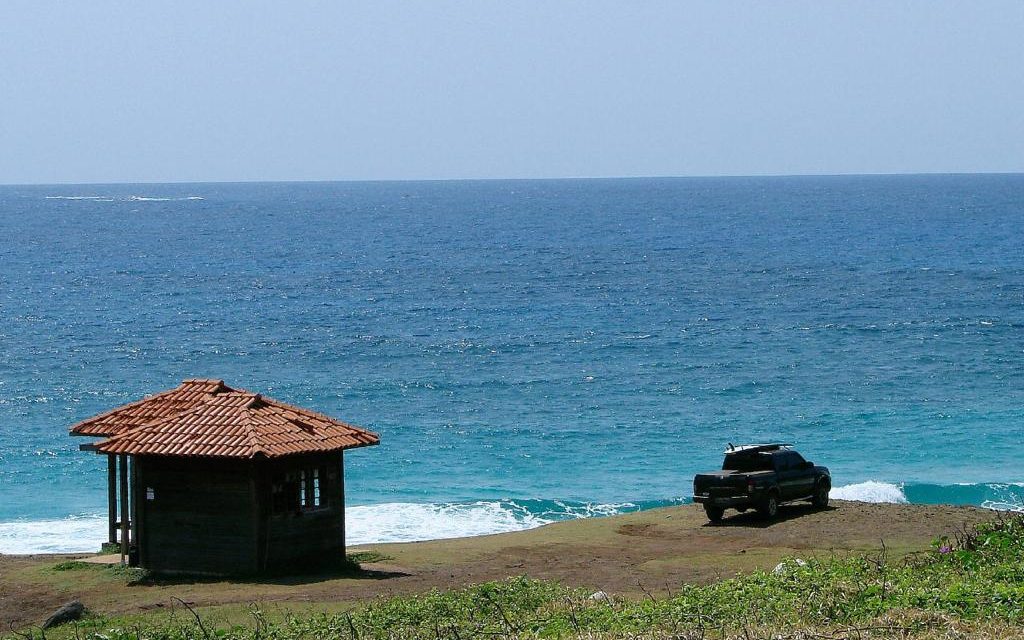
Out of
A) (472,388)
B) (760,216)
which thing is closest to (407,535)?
(472,388)

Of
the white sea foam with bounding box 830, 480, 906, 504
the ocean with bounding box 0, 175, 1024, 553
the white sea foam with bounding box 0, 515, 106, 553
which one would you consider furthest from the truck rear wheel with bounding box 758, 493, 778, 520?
the white sea foam with bounding box 0, 515, 106, 553

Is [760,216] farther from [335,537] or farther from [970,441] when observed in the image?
[335,537]

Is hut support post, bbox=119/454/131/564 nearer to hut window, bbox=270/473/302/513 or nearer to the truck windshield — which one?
hut window, bbox=270/473/302/513

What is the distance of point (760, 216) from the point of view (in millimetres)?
184500

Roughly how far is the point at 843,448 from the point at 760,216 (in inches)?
5659

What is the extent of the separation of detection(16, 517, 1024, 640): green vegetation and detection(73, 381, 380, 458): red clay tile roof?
4006 millimetres

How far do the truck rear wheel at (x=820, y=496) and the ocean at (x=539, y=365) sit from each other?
16.5 feet

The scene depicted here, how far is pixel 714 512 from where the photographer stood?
30672 mm

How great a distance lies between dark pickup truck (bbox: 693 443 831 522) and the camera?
30.2 m

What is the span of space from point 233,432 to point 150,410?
94.5 inches

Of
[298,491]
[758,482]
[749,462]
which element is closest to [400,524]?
[749,462]

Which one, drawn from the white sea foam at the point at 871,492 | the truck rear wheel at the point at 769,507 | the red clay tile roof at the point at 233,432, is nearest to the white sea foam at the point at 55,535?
the red clay tile roof at the point at 233,432

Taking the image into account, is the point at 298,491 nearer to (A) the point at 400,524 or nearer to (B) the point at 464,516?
(A) the point at 400,524

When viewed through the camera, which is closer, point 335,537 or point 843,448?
point 335,537
